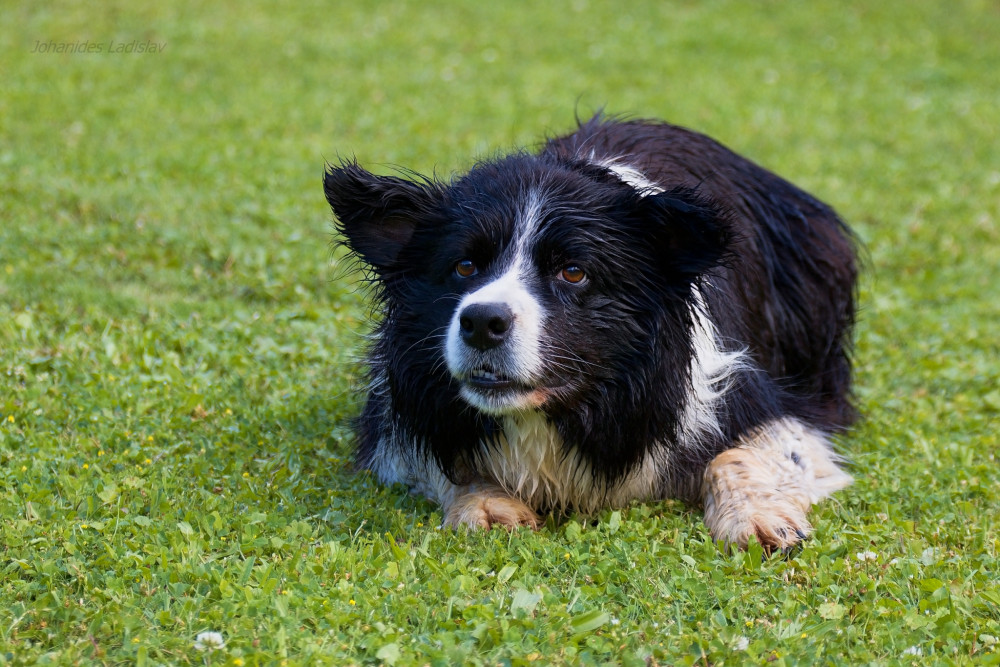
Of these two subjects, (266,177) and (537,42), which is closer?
(266,177)

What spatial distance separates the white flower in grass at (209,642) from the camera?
3283 mm

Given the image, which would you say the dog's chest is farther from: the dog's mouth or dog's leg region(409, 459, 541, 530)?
the dog's mouth

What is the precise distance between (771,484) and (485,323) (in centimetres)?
151

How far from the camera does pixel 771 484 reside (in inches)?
179

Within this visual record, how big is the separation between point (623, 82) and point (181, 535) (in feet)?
32.5

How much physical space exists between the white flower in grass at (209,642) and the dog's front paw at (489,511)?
3.87 ft

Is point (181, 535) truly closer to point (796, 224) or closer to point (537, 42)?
point (796, 224)

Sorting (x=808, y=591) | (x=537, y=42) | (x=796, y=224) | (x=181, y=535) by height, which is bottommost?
(x=808, y=591)

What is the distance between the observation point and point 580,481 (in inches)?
176

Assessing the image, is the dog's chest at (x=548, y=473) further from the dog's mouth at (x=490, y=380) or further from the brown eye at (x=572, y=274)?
the brown eye at (x=572, y=274)

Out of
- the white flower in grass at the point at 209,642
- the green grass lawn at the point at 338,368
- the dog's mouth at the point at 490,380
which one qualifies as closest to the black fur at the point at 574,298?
the dog's mouth at the point at 490,380

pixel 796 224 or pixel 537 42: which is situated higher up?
pixel 537 42

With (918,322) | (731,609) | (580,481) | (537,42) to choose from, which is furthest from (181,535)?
(537,42)

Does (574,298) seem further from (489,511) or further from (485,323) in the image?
(489,511)
